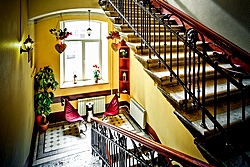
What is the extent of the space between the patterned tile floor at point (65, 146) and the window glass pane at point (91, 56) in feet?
5.67

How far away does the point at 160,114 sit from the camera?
16.2ft

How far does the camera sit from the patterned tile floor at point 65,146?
4270mm

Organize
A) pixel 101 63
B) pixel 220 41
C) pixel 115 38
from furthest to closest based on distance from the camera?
pixel 101 63
pixel 115 38
pixel 220 41

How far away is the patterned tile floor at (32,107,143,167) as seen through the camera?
168 inches

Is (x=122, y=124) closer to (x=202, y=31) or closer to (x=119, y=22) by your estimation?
(x=119, y=22)

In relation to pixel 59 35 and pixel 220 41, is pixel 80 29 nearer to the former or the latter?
pixel 59 35

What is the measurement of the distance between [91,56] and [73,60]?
60cm

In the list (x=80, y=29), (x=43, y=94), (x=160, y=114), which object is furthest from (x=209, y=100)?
(x=80, y=29)

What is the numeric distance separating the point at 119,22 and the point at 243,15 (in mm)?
1898

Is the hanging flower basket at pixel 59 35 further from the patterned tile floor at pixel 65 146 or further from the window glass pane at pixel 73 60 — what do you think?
the patterned tile floor at pixel 65 146

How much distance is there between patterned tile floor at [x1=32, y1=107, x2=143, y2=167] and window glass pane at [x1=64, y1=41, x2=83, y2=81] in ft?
5.27

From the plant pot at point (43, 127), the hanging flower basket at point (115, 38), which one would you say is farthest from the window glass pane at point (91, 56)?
the plant pot at point (43, 127)

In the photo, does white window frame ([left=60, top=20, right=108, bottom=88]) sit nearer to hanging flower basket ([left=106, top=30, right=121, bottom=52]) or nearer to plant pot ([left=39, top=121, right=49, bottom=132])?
hanging flower basket ([left=106, top=30, right=121, bottom=52])

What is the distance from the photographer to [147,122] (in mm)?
5652
